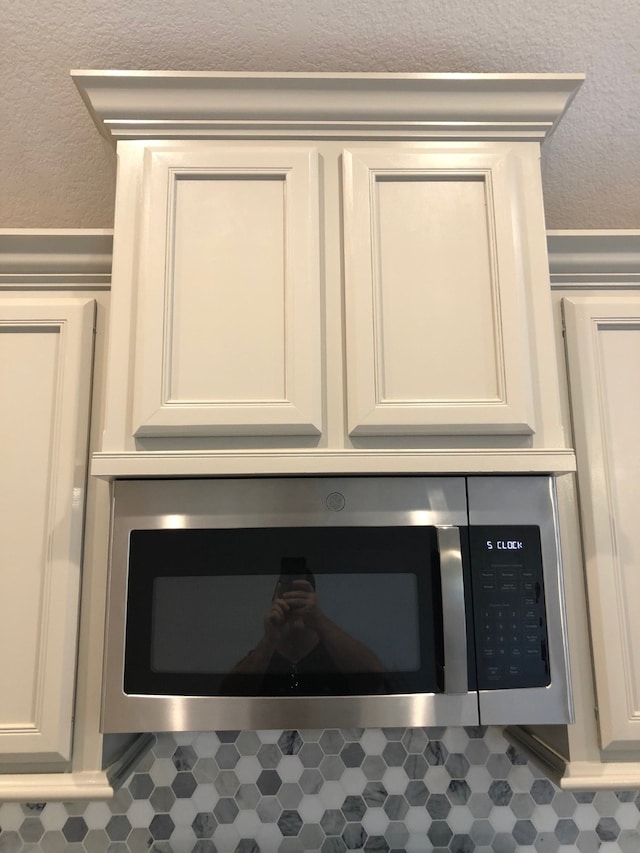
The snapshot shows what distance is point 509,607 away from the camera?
959 millimetres

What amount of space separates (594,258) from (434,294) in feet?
1.26

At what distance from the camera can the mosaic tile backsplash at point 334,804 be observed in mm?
1286

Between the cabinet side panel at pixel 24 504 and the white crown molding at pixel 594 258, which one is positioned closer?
the cabinet side panel at pixel 24 504

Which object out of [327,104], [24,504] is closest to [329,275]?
[327,104]

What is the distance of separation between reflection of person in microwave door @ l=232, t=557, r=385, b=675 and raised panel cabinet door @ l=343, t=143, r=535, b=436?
0.93 feet

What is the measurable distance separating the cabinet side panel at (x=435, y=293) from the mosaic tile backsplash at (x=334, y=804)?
0.78m

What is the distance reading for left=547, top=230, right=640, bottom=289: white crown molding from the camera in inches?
46.1

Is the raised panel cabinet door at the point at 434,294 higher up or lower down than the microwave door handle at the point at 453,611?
higher up

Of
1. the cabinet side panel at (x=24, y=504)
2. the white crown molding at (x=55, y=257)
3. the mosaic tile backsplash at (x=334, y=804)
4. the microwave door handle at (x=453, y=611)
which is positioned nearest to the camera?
the microwave door handle at (x=453, y=611)

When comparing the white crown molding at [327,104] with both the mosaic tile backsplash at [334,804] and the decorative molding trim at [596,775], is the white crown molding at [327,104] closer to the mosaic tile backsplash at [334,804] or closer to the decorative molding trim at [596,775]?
the decorative molding trim at [596,775]

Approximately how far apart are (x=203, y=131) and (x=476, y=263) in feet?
1.64

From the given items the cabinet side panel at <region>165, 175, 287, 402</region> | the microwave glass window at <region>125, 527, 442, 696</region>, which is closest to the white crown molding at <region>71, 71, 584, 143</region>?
the cabinet side panel at <region>165, 175, 287, 402</region>

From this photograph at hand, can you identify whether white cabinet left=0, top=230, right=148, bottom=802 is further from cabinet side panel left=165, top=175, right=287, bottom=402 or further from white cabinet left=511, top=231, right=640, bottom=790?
white cabinet left=511, top=231, right=640, bottom=790

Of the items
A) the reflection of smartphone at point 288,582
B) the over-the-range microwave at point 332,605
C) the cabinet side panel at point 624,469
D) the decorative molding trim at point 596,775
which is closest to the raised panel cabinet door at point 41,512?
the over-the-range microwave at point 332,605
